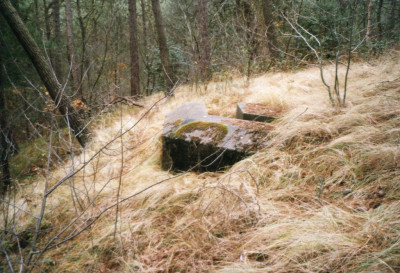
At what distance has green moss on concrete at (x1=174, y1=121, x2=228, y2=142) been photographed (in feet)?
8.19

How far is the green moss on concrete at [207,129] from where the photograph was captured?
8.19ft

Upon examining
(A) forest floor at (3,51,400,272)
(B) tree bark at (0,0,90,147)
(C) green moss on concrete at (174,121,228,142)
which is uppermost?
(B) tree bark at (0,0,90,147)

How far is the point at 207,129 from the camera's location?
2584 millimetres

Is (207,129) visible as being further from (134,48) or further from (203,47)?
(134,48)

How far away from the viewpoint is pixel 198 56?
6.05m

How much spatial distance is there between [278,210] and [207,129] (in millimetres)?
1194

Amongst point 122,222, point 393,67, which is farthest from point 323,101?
point 122,222

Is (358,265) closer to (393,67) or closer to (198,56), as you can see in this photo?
(393,67)

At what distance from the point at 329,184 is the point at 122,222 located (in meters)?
1.65

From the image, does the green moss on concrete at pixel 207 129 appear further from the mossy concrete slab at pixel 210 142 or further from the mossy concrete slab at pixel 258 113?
the mossy concrete slab at pixel 258 113

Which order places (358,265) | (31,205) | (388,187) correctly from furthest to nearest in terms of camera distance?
(31,205) → (388,187) → (358,265)

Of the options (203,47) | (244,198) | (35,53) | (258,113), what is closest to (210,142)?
(244,198)

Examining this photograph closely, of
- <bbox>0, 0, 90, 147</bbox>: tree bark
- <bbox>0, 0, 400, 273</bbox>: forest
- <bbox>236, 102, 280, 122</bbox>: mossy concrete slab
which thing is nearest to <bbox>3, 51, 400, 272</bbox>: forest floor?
<bbox>0, 0, 400, 273</bbox>: forest

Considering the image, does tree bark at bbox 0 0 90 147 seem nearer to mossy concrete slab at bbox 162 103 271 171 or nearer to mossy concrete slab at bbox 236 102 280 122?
mossy concrete slab at bbox 162 103 271 171
